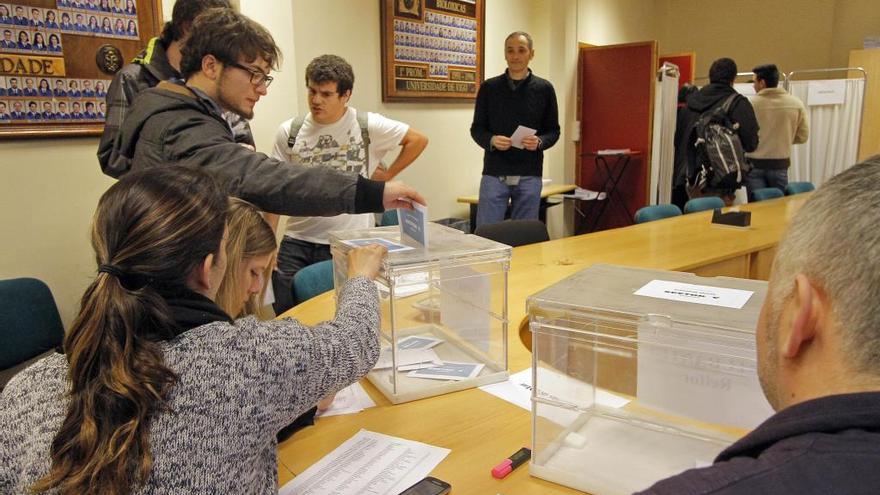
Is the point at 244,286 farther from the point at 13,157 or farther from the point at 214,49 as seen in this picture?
the point at 13,157

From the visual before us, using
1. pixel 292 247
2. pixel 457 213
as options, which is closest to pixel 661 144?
pixel 457 213

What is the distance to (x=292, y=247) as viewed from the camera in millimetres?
2812

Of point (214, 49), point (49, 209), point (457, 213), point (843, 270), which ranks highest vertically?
point (214, 49)

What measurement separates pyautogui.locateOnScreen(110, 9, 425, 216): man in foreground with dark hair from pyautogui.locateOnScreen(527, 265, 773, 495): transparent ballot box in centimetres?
54

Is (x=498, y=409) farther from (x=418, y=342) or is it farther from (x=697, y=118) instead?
(x=697, y=118)

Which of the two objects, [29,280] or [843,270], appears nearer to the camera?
[843,270]

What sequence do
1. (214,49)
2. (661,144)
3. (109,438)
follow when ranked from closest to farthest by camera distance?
(109,438) → (214,49) → (661,144)

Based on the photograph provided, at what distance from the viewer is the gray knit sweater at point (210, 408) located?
0.83m

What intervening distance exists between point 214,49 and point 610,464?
1.40 metres

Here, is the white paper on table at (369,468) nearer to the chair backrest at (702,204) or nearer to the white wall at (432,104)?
the white wall at (432,104)

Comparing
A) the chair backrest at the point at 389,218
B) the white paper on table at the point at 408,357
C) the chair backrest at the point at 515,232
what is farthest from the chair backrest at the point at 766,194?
the white paper on table at the point at 408,357

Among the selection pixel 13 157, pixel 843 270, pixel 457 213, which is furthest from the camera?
pixel 457 213

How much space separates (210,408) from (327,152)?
2.13m

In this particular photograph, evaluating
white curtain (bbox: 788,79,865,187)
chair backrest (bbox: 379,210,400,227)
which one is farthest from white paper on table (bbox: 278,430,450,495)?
white curtain (bbox: 788,79,865,187)
